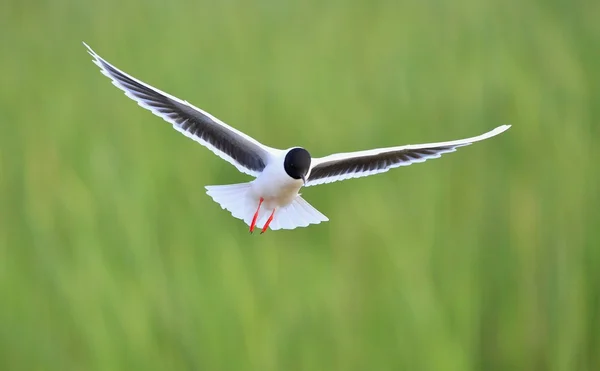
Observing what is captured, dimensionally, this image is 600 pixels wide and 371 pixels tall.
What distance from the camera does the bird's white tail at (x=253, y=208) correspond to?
1.33 m

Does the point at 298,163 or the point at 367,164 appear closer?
the point at 298,163

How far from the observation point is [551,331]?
1828 millimetres

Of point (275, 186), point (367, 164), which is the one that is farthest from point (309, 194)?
point (275, 186)

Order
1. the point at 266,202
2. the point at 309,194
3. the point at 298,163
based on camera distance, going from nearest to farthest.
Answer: the point at 298,163, the point at 266,202, the point at 309,194

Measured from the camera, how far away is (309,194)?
6.18 ft

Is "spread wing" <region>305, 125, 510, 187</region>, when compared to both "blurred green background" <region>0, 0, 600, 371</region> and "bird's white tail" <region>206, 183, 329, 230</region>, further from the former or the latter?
"blurred green background" <region>0, 0, 600, 371</region>

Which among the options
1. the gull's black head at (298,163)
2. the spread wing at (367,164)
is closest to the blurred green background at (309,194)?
the spread wing at (367,164)

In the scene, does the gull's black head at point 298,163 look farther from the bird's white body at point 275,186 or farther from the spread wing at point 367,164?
the spread wing at point 367,164

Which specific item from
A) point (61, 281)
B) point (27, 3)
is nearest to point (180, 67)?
point (27, 3)

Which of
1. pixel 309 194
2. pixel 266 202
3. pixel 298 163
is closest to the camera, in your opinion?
pixel 298 163

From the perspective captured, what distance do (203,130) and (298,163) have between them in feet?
0.78

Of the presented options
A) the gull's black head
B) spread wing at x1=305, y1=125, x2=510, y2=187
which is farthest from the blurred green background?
the gull's black head

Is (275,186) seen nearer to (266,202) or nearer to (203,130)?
(266,202)

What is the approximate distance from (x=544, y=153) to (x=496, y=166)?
119 millimetres
